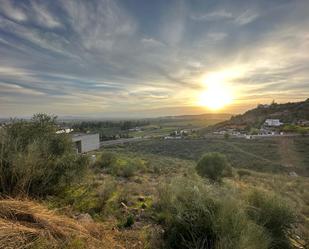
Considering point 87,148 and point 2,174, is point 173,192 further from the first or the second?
point 87,148

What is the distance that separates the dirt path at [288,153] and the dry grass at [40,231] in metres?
29.9

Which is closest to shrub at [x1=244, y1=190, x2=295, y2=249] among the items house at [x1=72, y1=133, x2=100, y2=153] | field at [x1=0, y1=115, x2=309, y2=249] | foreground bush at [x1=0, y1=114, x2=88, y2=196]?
field at [x1=0, y1=115, x2=309, y2=249]

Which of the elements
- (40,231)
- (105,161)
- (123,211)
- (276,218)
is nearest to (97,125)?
(105,161)

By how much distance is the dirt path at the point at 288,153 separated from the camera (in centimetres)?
3122

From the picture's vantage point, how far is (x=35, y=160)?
20.9 ft

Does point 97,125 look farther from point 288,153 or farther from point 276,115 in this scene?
point 288,153

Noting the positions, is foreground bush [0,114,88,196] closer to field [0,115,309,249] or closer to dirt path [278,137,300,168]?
field [0,115,309,249]

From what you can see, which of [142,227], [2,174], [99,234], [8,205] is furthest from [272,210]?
[2,174]

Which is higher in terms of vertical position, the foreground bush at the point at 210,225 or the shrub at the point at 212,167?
the foreground bush at the point at 210,225

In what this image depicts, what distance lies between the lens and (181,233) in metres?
4.85

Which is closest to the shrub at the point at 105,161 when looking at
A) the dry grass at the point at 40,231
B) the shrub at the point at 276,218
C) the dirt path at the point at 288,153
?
the shrub at the point at 276,218

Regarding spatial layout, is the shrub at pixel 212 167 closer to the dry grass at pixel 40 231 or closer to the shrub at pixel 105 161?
the shrub at pixel 105 161

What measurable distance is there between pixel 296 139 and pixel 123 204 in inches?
1706

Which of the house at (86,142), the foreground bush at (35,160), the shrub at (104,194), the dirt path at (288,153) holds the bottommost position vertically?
the dirt path at (288,153)
